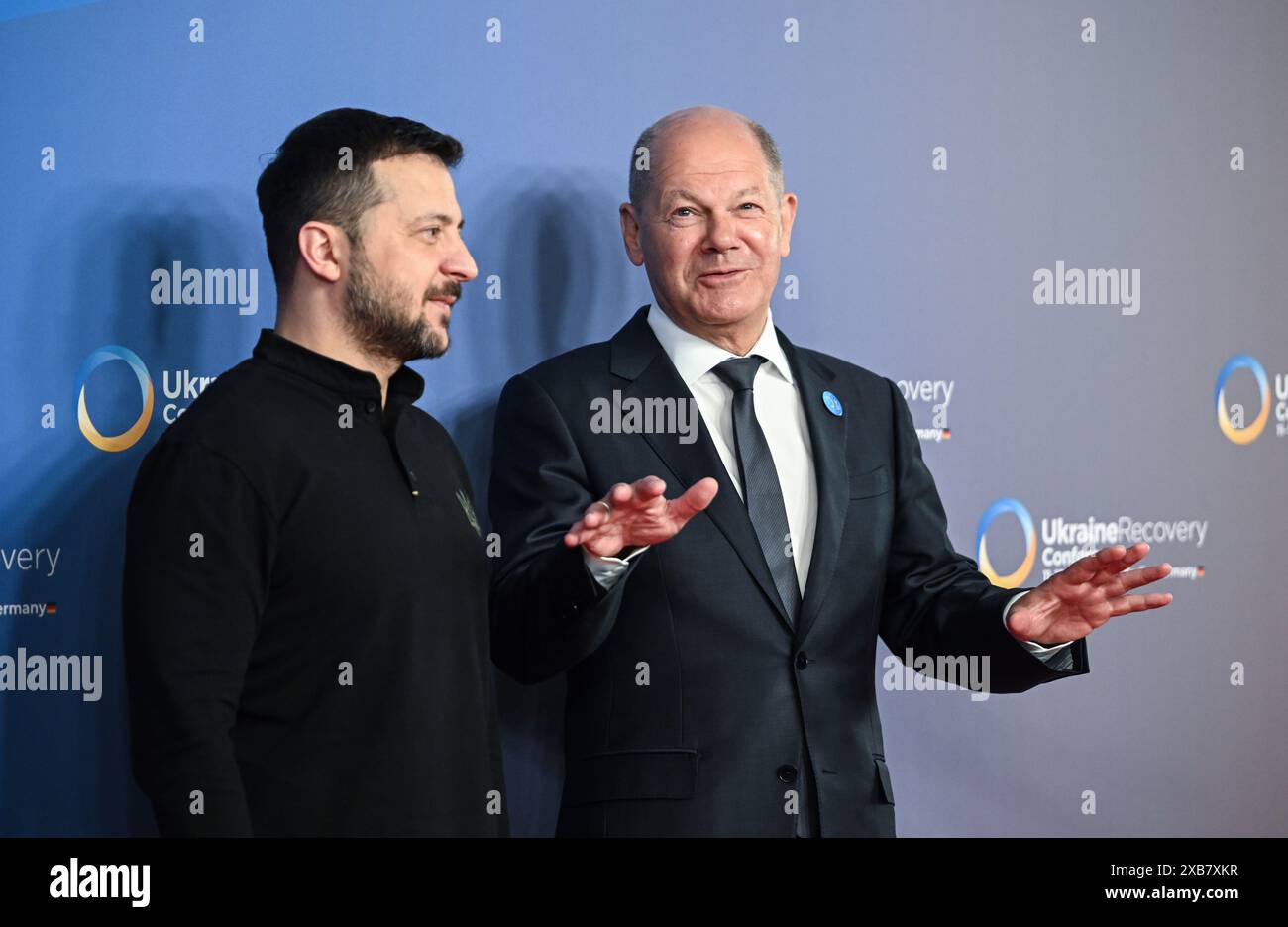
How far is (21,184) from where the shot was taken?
2480 millimetres

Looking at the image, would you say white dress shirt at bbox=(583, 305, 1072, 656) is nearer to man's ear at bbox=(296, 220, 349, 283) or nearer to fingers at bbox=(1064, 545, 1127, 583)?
fingers at bbox=(1064, 545, 1127, 583)

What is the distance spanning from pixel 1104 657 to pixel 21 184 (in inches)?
92.3

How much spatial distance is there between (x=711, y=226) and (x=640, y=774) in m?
0.95

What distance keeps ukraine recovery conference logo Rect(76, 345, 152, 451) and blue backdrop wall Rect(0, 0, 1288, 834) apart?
0.04ft

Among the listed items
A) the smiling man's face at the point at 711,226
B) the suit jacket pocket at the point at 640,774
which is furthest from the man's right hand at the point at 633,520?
the smiling man's face at the point at 711,226

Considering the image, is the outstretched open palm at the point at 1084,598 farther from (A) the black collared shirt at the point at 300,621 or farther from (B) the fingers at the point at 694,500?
(A) the black collared shirt at the point at 300,621

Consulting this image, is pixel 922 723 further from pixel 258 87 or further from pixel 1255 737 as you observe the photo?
pixel 258 87

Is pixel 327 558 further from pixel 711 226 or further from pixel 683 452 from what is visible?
pixel 711 226

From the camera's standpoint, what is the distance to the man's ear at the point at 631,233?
2.42m

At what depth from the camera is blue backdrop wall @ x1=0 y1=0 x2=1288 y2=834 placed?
2465 millimetres

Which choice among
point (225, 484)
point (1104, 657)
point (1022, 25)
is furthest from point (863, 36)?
point (225, 484)

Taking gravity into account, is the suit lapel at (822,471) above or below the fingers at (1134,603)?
above

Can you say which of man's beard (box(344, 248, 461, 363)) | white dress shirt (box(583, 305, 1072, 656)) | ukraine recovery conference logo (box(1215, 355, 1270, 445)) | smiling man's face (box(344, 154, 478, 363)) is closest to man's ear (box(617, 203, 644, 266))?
white dress shirt (box(583, 305, 1072, 656))
